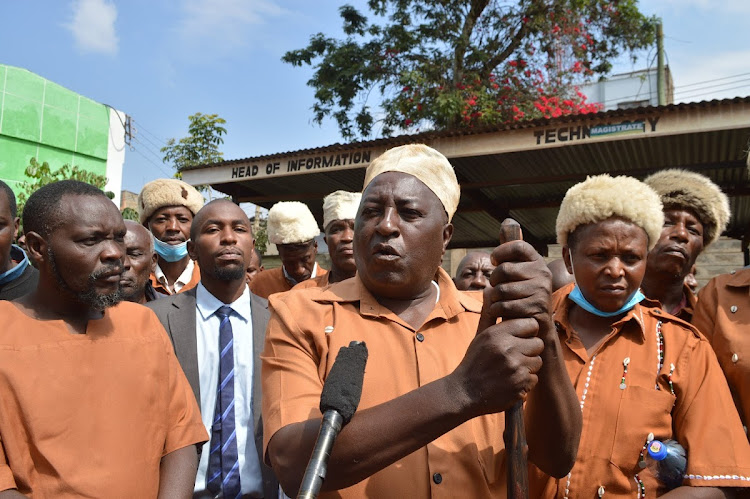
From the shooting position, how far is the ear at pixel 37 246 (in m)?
2.40

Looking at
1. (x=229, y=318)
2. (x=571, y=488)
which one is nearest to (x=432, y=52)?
(x=229, y=318)

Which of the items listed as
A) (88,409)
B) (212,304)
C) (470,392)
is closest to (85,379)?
(88,409)

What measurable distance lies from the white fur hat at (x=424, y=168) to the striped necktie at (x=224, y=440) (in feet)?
4.46

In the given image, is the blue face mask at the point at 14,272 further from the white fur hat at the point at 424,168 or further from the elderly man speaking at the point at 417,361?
the white fur hat at the point at 424,168

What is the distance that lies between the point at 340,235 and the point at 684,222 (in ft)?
8.24

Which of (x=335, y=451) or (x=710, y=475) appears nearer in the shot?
(x=335, y=451)

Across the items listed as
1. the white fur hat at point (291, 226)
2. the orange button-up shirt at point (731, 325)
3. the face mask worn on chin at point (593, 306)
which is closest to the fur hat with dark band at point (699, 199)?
the orange button-up shirt at point (731, 325)

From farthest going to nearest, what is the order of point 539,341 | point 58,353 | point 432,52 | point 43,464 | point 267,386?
point 432,52 < point 58,353 < point 43,464 < point 267,386 < point 539,341

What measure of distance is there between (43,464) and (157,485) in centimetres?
44

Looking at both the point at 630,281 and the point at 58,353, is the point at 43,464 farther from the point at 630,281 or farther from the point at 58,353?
the point at 630,281

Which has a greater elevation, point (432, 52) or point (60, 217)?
point (432, 52)

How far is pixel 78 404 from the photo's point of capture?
2.15 meters

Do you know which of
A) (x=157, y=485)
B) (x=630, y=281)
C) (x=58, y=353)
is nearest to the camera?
(x=58, y=353)

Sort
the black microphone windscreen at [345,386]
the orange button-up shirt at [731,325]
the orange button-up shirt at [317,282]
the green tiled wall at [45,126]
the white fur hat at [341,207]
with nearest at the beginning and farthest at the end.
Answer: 1. the black microphone windscreen at [345,386]
2. the orange button-up shirt at [731,325]
3. the orange button-up shirt at [317,282]
4. the white fur hat at [341,207]
5. the green tiled wall at [45,126]
